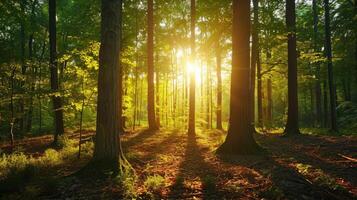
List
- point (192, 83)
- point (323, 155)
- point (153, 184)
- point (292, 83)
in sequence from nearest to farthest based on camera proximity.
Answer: point (153, 184), point (323, 155), point (292, 83), point (192, 83)

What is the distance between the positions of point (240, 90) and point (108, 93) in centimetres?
472

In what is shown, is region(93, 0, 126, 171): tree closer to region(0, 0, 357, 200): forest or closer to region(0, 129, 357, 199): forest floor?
region(0, 0, 357, 200): forest

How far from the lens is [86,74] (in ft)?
32.3

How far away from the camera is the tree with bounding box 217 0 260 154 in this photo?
9.66 metres

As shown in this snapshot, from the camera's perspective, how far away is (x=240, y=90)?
32.2ft

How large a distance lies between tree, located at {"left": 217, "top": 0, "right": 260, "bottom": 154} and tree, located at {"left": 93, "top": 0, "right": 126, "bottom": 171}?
13.5ft

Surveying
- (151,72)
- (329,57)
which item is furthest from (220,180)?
Result: (329,57)

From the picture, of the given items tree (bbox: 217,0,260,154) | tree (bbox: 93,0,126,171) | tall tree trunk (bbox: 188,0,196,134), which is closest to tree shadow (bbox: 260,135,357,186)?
tree (bbox: 217,0,260,154)

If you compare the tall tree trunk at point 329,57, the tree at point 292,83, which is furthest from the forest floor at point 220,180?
the tall tree trunk at point 329,57

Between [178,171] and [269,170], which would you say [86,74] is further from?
[269,170]

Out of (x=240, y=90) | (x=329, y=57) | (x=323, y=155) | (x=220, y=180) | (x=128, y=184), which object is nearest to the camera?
(x=128, y=184)

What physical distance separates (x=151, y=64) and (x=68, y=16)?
11755 mm

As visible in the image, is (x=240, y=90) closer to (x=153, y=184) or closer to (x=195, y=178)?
(x=195, y=178)

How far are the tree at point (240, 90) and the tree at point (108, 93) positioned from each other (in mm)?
4125
